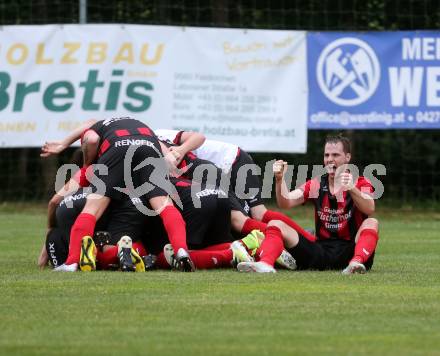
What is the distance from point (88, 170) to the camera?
926 cm

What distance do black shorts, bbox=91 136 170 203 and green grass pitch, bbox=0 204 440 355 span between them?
76 centimetres

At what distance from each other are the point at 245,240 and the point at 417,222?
7363 mm

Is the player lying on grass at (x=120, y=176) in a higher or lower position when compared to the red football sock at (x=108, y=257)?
higher

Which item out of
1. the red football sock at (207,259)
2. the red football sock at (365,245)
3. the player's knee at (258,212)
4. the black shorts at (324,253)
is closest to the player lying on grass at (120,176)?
the red football sock at (207,259)

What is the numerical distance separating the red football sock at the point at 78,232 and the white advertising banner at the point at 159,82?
7.55 metres

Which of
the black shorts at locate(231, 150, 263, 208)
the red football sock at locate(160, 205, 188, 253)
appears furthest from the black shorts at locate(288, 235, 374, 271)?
the black shorts at locate(231, 150, 263, 208)

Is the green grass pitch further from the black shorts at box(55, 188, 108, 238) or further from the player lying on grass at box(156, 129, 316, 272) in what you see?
the black shorts at box(55, 188, 108, 238)

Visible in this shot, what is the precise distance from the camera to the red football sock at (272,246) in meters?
8.62

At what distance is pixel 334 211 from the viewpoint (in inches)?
349

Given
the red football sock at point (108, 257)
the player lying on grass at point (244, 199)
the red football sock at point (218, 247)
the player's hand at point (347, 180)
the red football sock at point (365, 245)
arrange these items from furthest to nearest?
the red football sock at point (218, 247)
the red football sock at point (108, 257)
the player lying on grass at point (244, 199)
the red football sock at point (365, 245)
the player's hand at point (347, 180)

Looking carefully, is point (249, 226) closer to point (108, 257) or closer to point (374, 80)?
point (108, 257)

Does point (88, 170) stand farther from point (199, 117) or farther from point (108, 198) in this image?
point (199, 117)

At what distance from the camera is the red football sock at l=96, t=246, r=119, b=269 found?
895 centimetres

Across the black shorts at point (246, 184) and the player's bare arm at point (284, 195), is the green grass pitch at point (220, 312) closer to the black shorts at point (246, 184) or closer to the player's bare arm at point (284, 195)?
the player's bare arm at point (284, 195)
